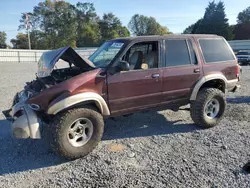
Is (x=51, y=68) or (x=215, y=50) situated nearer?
(x=51, y=68)

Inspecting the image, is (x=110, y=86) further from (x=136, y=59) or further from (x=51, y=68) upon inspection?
(x=51, y=68)

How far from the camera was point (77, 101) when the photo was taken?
3.89 metres

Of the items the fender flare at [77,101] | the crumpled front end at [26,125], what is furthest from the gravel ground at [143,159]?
the fender flare at [77,101]

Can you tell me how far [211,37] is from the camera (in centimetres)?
562

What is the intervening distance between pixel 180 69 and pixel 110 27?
2935 inches

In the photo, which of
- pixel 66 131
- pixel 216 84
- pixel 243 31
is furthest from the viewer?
pixel 243 31

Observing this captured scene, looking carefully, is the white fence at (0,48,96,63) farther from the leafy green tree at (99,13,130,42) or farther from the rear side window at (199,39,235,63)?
the leafy green tree at (99,13,130,42)

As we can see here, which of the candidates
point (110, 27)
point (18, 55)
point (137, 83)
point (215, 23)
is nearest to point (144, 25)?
point (110, 27)

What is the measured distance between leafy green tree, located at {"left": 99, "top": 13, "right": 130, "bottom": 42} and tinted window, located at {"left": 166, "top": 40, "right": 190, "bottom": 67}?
70755 millimetres

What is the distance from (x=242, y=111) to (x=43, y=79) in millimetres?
4953

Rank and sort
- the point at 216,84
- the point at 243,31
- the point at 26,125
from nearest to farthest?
1. the point at 26,125
2. the point at 216,84
3. the point at 243,31

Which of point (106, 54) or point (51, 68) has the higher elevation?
point (106, 54)

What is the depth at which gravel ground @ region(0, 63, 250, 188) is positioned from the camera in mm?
3373

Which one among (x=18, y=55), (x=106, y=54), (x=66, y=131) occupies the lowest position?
(x=66, y=131)
